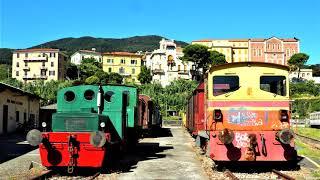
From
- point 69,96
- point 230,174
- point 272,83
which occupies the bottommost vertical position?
point 230,174

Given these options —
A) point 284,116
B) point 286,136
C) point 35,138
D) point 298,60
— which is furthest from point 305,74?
point 35,138

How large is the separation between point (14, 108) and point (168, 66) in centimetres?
11101

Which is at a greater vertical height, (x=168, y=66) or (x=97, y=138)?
(x=168, y=66)

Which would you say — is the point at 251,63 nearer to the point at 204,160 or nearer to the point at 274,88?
the point at 274,88

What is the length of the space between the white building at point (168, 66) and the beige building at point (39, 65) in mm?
30263

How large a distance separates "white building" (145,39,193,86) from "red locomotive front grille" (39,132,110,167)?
13301 centimetres

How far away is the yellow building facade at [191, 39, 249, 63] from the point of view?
558 ft

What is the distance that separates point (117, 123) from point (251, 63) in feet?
15.4

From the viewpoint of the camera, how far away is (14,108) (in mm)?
38844

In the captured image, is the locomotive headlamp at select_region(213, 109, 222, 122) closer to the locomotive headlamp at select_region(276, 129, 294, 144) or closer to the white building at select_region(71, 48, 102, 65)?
the locomotive headlamp at select_region(276, 129, 294, 144)

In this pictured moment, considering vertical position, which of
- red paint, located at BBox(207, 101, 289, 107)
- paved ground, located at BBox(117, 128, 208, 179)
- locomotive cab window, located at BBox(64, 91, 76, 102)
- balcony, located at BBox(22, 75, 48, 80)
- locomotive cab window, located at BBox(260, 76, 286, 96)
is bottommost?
paved ground, located at BBox(117, 128, 208, 179)

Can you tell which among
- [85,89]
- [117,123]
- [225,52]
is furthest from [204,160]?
[225,52]

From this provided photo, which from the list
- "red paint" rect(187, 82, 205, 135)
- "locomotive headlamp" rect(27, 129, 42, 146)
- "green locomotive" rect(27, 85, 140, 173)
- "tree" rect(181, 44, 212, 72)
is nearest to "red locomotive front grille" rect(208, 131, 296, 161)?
"red paint" rect(187, 82, 205, 135)

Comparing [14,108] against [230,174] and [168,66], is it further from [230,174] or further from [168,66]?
[168,66]
